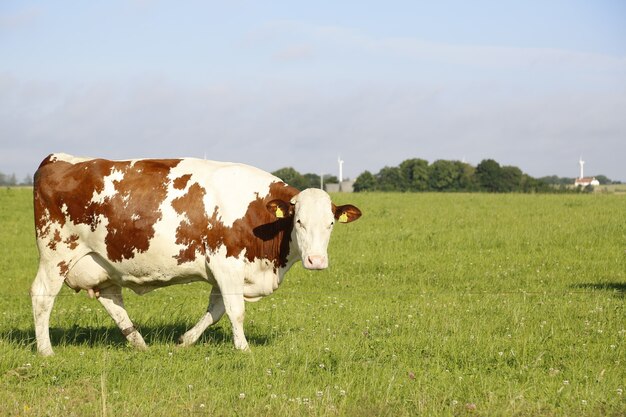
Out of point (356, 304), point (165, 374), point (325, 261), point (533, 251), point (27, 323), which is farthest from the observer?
point (533, 251)

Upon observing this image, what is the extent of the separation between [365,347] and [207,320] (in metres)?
2.22

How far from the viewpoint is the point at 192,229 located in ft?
36.9

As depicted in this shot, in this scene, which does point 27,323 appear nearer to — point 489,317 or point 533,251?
point 489,317

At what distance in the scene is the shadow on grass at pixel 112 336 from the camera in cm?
1183

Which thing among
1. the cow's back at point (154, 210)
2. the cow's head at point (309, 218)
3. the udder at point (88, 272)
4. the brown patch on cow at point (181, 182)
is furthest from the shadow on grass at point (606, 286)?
the udder at point (88, 272)

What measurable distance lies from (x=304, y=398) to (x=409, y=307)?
21.6ft

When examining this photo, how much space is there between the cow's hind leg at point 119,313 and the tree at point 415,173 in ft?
270

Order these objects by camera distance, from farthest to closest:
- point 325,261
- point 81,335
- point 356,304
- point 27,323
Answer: point 356,304 < point 27,323 < point 81,335 < point 325,261

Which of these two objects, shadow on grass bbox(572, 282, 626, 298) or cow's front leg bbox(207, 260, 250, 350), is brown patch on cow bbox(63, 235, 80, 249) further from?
shadow on grass bbox(572, 282, 626, 298)

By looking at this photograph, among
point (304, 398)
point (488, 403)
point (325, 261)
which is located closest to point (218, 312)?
point (325, 261)

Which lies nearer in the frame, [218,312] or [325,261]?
[325,261]

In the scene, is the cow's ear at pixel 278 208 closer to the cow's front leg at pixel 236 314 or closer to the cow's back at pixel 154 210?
the cow's back at pixel 154 210

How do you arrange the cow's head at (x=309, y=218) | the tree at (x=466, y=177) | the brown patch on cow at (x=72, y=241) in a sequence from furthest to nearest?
the tree at (x=466, y=177)
the brown patch on cow at (x=72, y=241)
the cow's head at (x=309, y=218)

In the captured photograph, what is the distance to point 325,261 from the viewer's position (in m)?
10.7
